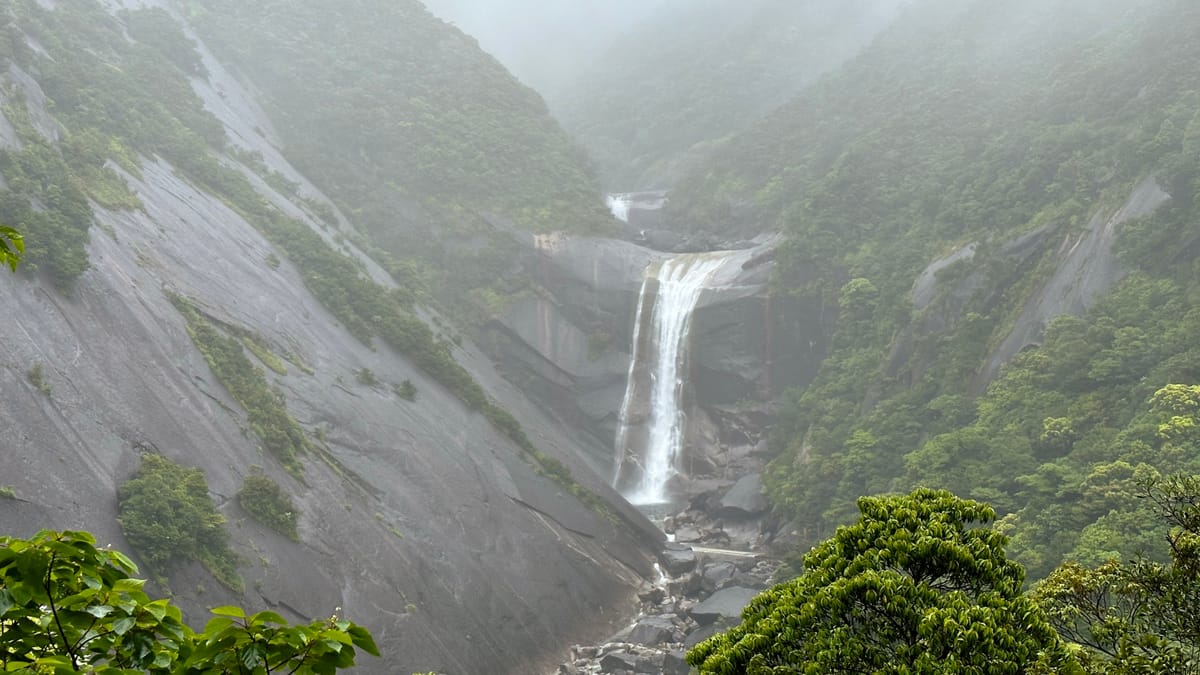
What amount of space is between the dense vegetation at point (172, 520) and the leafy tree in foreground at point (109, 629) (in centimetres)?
1457

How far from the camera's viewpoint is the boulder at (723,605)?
84.1ft

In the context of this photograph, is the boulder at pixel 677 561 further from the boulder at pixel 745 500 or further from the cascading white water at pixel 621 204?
the cascading white water at pixel 621 204

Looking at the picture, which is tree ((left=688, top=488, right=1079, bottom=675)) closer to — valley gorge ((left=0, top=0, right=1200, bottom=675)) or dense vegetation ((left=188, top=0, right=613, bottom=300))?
valley gorge ((left=0, top=0, right=1200, bottom=675))

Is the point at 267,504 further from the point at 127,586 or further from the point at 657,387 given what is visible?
the point at 657,387

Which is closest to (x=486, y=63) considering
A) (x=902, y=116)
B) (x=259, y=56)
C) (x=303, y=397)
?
(x=259, y=56)

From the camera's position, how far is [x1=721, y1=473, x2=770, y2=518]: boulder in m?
35.7

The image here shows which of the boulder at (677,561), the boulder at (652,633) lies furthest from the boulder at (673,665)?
the boulder at (677,561)

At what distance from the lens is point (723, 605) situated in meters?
26.2

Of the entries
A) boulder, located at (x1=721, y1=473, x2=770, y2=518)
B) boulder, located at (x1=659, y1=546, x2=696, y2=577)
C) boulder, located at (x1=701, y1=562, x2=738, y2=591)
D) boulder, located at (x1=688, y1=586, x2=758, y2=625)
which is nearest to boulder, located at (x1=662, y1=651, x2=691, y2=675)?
boulder, located at (x1=688, y1=586, x2=758, y2=625)

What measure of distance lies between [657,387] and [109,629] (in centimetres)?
3916

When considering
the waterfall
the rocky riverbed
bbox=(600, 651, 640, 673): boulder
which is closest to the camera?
bbox=(600, 651, 640, 673): boulder

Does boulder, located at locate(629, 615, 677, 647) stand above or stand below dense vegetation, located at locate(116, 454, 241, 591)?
above

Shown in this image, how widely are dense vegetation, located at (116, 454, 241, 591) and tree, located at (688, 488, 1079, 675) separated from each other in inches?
502

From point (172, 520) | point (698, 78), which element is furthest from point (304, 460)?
point (698, 78)
